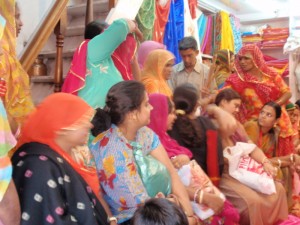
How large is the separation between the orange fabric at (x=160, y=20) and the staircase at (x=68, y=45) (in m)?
0.82

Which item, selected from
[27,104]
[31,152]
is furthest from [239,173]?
[31,152]

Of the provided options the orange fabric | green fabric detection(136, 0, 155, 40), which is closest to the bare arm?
green fabric detection(136, 0, 155, 40)

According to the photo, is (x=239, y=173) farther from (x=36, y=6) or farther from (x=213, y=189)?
(x=36, y=6)

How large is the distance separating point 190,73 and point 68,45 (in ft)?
3.75

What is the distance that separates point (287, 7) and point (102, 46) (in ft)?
15.9

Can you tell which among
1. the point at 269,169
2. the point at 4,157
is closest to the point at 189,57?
the point at 269,169

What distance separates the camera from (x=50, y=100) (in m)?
1.58

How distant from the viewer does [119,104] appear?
1940mm

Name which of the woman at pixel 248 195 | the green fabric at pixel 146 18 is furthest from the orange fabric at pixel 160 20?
the woman at pixel 248 195

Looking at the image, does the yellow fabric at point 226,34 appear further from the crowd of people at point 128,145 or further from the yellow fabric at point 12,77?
the yellow fabric at point 12,77

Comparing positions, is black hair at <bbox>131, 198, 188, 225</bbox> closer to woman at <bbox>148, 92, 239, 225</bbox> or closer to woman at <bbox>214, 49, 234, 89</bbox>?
woman at <bbox>148, 92, 239, 225</bbox>

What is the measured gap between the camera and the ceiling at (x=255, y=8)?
6527mm

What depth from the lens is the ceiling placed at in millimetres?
6527

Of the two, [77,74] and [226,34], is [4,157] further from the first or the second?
[226,34]
